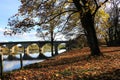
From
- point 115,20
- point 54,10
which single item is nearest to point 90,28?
point 54,10

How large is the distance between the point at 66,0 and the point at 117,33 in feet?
163

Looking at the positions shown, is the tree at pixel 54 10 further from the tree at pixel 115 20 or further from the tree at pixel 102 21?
the tree at pixel 115 20

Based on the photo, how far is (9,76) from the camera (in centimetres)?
1248

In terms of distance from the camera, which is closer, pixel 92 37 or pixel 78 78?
pixel 78 78

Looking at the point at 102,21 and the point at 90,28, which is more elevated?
the point at 102,21

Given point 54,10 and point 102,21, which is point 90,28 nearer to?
point 54,10

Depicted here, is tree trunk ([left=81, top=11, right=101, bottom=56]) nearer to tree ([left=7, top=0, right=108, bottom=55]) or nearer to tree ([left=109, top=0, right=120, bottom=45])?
tree ([left=7, top=0, right=108, bottom=55])

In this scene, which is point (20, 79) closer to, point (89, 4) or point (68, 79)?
point (68, 79)

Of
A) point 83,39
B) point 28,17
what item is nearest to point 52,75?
point 28,17

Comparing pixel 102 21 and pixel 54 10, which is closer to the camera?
pixel 54 10

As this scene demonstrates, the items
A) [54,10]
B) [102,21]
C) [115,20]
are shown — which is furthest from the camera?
[115,20]

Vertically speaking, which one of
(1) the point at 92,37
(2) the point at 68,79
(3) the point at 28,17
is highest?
(3) the point at 28,17

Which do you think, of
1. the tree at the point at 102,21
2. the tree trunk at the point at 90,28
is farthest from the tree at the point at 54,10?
the tree at the point at 102,21

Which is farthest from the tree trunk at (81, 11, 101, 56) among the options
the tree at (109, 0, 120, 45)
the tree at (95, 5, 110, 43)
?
the tree at (109, 0, 120, 45)
